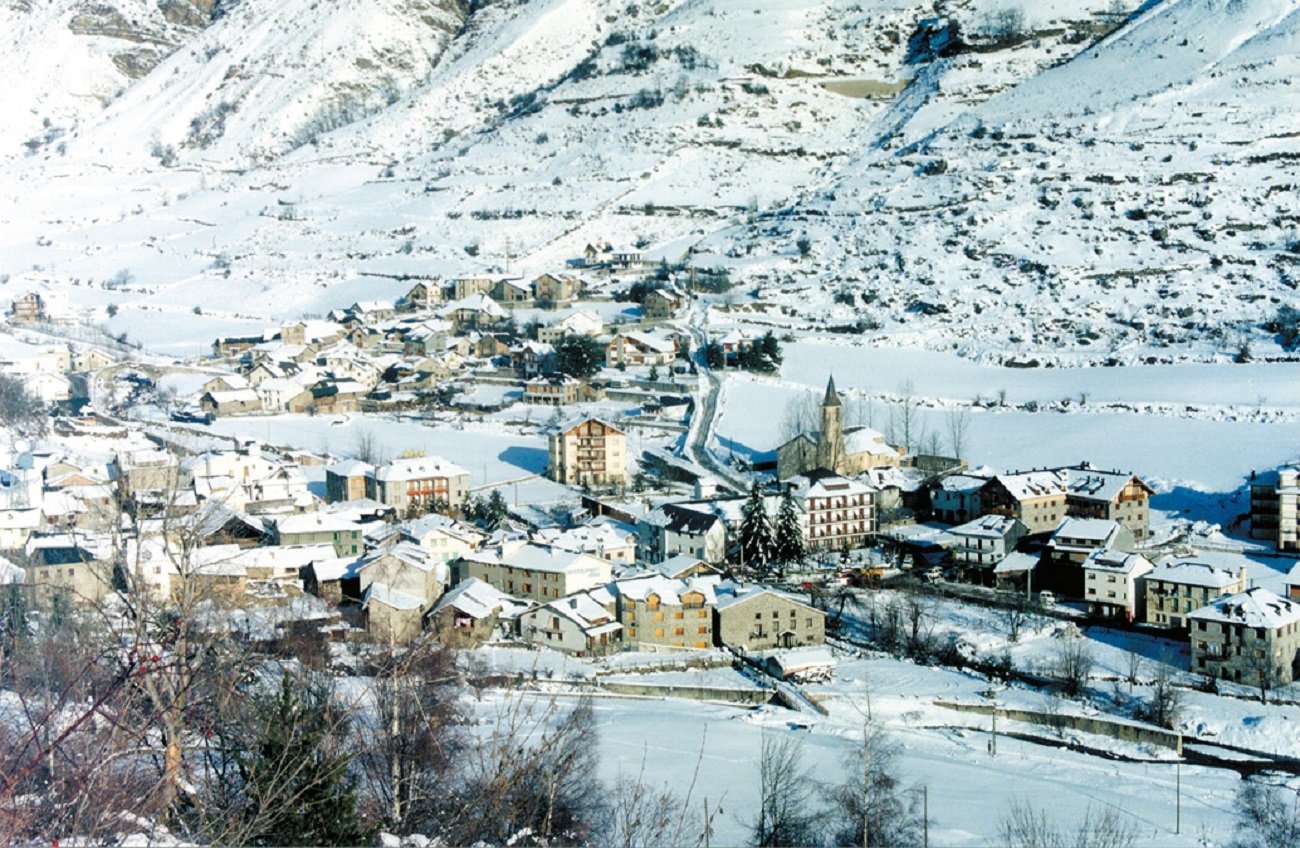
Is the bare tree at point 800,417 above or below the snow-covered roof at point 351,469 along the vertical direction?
above

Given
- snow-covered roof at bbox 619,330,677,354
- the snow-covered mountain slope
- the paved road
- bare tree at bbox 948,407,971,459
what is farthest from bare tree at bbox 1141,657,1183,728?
snow-covered roof at bbox 619,330,677,354

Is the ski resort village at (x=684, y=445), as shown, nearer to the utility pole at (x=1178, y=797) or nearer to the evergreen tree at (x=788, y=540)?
the utility pole at (x=1178, y=797)

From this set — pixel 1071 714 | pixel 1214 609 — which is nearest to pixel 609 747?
pixel 1071 714

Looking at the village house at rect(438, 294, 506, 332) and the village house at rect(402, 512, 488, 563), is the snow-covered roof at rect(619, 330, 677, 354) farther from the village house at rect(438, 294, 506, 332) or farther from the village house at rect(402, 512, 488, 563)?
the village house at rect(402, 512, 488, 563)

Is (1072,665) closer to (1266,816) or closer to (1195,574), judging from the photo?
(1195,574)

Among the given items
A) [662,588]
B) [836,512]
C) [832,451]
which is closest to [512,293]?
[832,451]

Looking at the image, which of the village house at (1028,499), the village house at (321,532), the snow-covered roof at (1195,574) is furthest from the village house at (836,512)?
the village house at (321,532)

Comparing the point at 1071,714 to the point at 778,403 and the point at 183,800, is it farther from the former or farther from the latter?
the point at 778,403
